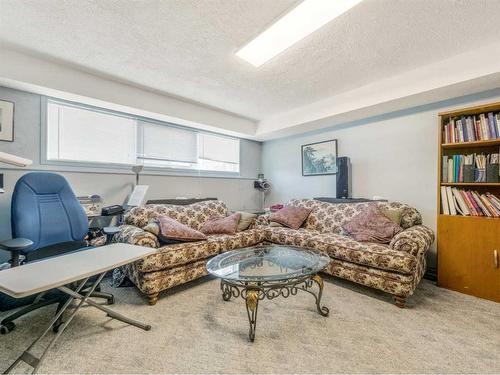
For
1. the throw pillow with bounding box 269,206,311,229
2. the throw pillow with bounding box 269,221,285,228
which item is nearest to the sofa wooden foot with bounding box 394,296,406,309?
the throw pillow with bounding box 269,206,311,229

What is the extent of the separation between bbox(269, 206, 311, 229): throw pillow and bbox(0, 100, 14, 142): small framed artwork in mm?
3067

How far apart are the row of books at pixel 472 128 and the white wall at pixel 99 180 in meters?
3.07

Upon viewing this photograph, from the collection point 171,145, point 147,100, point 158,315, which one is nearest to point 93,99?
point 147,100

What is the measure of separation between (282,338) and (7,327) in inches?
75.8

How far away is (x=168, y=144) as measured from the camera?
3619 mm

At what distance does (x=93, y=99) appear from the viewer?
263 centimetres

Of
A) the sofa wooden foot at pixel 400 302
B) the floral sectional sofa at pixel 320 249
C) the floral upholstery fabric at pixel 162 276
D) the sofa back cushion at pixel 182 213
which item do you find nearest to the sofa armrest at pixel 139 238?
the floral sectional sofa at pixel 320 249

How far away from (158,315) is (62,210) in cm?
126

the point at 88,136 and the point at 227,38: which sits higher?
the point at 227,38

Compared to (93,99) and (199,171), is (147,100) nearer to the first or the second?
(93,99)

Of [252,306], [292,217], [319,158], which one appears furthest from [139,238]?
[319,158]

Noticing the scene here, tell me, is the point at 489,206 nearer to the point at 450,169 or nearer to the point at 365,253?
the point at 450,169

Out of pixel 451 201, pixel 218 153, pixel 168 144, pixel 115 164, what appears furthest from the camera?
pixel 218 153

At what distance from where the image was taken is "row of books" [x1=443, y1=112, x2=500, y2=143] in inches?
88.1
